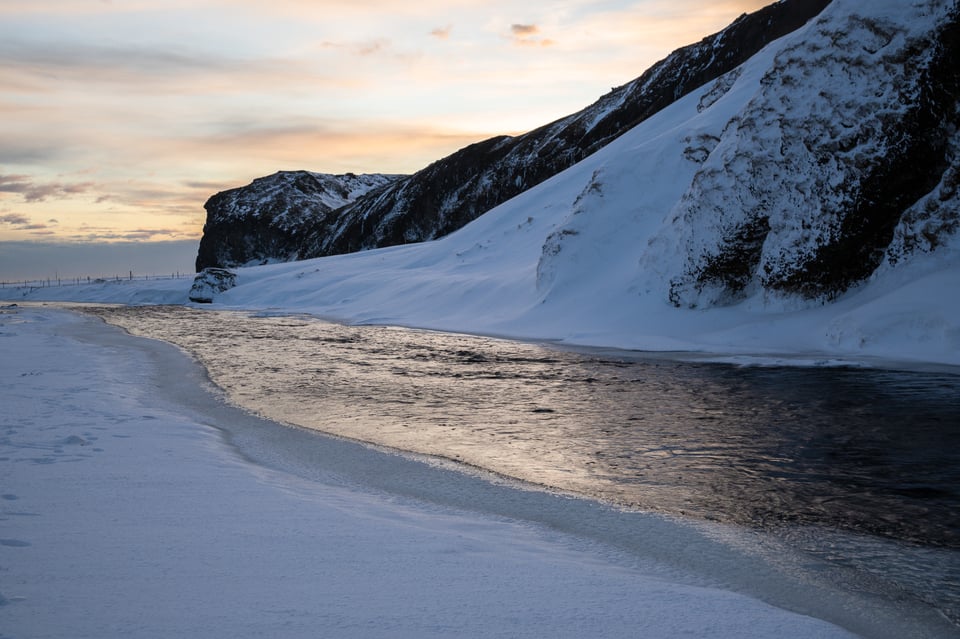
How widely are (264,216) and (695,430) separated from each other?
419ft

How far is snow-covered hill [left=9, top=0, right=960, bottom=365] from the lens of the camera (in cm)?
1426

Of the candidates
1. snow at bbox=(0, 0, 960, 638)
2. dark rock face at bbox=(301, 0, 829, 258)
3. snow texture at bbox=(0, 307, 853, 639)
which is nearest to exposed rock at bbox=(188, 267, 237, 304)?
dark rock face at bbox=(301, 0, 829, 258)

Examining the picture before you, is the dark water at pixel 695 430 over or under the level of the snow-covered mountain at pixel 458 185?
under

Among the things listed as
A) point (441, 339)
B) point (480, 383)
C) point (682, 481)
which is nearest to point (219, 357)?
point (441, 339)

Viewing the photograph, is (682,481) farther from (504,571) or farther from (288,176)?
(288,176)

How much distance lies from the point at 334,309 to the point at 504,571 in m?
27.9

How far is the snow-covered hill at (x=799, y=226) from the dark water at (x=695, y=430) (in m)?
3.01

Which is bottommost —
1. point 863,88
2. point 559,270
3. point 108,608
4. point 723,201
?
point 108,608

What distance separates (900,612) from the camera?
3.63 m

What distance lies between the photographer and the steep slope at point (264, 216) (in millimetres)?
122562

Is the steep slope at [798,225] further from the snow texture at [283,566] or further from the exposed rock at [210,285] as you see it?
the exposed rock at [210,285]

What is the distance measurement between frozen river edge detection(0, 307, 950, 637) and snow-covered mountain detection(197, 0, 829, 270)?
49.7 metres

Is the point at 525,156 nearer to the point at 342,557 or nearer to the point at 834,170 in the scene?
the point at 834,170

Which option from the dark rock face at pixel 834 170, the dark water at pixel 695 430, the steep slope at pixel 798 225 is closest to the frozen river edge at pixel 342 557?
the dark water at pixel 695 430
